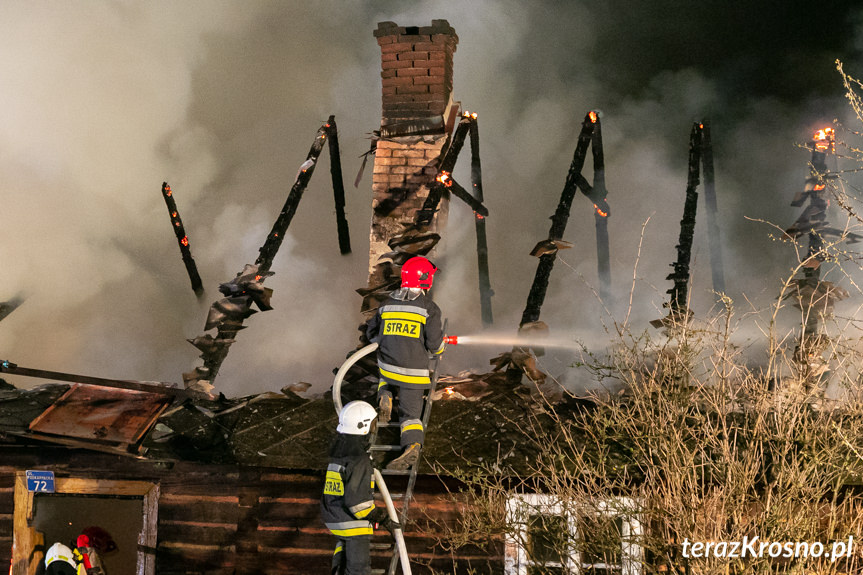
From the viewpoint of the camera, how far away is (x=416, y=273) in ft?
22.4

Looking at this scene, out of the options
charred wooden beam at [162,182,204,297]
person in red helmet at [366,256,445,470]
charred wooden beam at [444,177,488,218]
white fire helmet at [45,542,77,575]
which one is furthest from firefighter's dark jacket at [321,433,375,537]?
charred wooden beam at [162,182,204,297]

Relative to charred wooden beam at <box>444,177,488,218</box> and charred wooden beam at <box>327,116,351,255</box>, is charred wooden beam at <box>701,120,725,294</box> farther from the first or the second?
charred wooden beam at <box>327,116,351,255</box>

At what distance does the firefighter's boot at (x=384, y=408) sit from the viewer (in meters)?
6.80

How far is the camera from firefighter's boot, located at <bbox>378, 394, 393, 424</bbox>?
268 inches

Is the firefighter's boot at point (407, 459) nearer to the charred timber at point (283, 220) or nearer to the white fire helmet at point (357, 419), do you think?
the white fire helmet at point (357, 419)

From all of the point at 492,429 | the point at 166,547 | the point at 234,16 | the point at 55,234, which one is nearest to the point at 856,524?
the point at 492,429

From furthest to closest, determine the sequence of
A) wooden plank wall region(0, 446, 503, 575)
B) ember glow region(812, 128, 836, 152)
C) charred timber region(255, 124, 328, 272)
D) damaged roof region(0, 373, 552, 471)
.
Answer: charred timber region(255, 124, 328, 272) → ember glow region(812, 128, 836, 152) → wooden plank wall region(0, 446, 503, 575) → damaged roof region(0, 373, 552, 471)

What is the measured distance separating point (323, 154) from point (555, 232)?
7.36 metres

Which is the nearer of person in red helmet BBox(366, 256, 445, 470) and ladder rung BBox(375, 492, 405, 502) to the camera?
person in red helmet BBox(366, 256, 445, 470)

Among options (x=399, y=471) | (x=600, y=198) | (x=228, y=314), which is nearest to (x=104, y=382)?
(x=228, y=314)

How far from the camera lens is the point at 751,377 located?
6.37 meters

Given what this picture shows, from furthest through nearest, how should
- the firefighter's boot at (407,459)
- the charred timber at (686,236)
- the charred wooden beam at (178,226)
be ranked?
the charred wooden beam at (178,226)
the charred timber at (686,236)
the firefighter's boot at (407,459)

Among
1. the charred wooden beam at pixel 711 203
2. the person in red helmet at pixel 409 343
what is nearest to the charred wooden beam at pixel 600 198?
the charred wooden beam at pixel 711 203

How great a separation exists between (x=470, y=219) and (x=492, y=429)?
8.14m
